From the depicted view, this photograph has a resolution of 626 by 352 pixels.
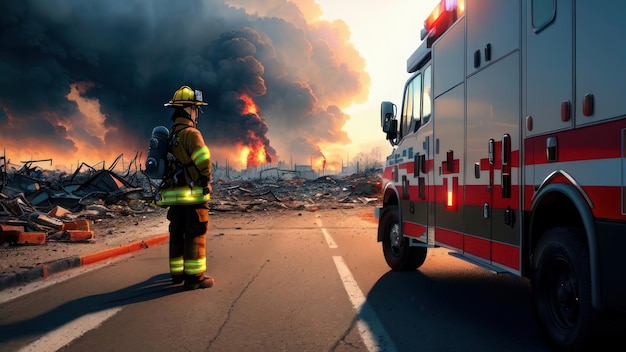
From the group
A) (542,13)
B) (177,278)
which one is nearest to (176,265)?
(177,278)

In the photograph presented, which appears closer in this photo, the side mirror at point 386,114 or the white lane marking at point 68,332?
the white lane marking at point 68,332

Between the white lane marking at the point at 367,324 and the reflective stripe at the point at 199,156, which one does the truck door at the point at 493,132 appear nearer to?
the white lane marking at the point at 367,324

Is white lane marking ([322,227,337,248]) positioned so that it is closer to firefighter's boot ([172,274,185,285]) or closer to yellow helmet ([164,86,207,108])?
firefighter's boot ([172,274,185,285])

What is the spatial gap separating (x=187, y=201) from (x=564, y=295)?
4117 mm

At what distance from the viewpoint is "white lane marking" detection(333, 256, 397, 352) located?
3619mm

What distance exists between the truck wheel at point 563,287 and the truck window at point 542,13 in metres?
1.57

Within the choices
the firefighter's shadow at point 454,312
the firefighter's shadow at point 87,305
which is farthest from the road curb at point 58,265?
the firefighter's shadow at point 454,312

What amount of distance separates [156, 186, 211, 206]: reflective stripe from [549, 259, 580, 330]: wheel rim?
3949 mm

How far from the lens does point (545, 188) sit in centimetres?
333

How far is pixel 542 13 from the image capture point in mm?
3490

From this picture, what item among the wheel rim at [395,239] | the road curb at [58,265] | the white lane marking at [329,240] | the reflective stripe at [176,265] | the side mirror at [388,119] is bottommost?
the white lane marking at [329,240]

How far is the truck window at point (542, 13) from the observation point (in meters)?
3.36

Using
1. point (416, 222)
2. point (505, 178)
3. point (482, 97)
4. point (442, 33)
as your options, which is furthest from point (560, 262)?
point (442, 33)

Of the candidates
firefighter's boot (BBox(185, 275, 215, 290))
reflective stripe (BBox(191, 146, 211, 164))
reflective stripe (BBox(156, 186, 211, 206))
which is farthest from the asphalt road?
reflective stripe (BBox(191, 146, 211, 164))
